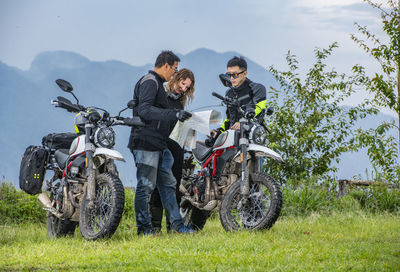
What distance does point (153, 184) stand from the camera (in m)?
7.01

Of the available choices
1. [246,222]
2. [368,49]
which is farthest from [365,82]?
[246,222]

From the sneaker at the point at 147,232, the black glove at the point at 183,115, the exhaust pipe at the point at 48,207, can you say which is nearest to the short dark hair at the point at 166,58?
the black glove at the point at 183,115

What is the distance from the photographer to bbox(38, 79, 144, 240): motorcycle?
650 centimetres

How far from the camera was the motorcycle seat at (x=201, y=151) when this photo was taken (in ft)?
24.7

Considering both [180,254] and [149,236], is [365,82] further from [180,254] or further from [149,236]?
[180,254]

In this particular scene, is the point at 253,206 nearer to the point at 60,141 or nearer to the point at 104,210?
the point at 104,210

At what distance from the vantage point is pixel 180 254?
550 cm

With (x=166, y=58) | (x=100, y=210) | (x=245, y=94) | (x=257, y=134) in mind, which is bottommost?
(x=100, y=210)

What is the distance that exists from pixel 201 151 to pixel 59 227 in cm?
218

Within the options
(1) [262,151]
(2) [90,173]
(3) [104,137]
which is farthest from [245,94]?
(2) [90,173]

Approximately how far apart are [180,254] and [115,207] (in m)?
1.16

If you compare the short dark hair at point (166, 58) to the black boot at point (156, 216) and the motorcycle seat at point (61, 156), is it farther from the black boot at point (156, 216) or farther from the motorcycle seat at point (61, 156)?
the black boot at point (156, 216)

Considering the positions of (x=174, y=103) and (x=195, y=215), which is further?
(x=195, y=215)

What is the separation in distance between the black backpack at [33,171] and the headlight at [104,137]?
4.25ft
